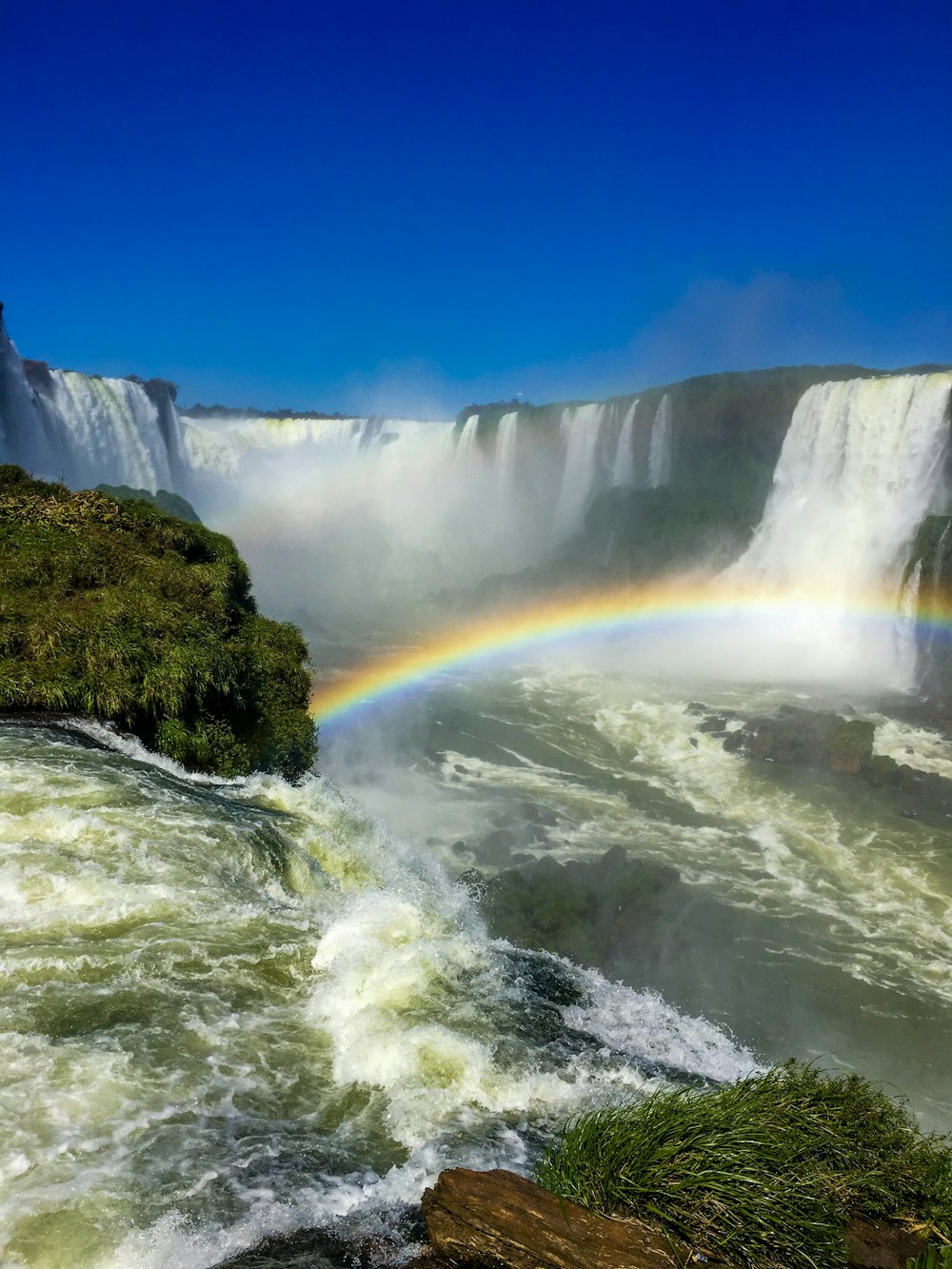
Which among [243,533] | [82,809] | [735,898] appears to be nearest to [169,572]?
[82,809]

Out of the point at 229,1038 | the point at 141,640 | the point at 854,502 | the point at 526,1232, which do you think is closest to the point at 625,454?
the point at 854,502

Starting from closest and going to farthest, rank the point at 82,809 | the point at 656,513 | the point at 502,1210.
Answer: the point at 502,1210
the point at 82,809
the point at 656,513

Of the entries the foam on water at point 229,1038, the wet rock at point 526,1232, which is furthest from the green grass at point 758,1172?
the foam on water at point 229,1038

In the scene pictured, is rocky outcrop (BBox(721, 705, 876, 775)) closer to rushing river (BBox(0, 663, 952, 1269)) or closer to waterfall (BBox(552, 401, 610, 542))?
rushing river (BBox(0, 663, 952, 1269))

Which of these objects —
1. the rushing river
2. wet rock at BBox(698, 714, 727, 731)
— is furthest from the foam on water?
wet rock at BBox(698, 714, 727, 731)

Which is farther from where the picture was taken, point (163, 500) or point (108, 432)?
point (108, 432)

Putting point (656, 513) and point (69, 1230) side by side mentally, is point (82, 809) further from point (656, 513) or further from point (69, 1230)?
point (656, 513)

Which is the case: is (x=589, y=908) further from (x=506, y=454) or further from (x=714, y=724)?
(x=506, y=454)
